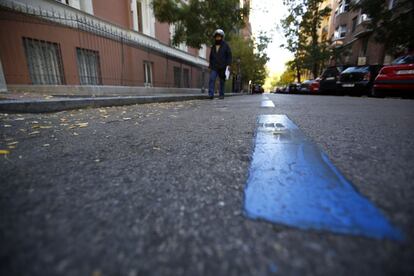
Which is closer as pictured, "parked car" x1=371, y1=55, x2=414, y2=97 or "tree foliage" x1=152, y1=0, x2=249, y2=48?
"parked car" x1=371, y1=55, x2=414, y2=97

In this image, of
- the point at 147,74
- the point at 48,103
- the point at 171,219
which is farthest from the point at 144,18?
the point at 171,219

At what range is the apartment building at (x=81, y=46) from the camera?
20.3 ft

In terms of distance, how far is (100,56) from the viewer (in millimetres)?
8516

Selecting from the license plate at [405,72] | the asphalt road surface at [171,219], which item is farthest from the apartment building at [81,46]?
the license plate at [405,72]

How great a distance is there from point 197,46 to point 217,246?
1023 cm

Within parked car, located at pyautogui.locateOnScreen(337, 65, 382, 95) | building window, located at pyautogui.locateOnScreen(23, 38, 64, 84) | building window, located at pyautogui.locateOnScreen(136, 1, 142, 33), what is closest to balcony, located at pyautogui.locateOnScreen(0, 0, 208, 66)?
building window, located at pyautogui.locateOnScreen(23, 38, 64, 84)

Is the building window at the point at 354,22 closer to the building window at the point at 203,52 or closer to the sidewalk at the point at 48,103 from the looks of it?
the building window at the point at 203,52

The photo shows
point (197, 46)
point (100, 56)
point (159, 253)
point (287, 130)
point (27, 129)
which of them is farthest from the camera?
point (197, 46)

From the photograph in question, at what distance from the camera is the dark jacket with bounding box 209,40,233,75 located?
7.58 m

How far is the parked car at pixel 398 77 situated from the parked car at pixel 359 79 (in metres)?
2.17

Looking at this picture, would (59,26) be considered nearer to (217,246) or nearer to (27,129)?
(27,129)

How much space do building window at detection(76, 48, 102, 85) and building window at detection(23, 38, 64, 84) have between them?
761 mm

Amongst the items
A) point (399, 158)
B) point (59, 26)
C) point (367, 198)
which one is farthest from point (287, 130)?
point (59, 26)

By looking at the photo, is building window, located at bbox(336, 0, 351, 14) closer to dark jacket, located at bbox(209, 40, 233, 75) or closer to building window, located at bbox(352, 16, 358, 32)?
building window, located at bbox(352, 16, 358, 32)
